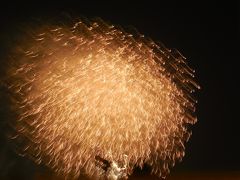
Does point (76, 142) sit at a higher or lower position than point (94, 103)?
lower

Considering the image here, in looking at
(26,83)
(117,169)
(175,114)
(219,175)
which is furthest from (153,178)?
(26,83)

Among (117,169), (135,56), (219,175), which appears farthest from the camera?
(219,175)

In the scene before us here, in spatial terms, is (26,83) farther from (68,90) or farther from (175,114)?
(175,114)

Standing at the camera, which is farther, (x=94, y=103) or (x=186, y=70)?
(x=186, y=70)

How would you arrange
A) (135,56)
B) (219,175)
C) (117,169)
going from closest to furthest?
(117,169), (135,56), (219,175)

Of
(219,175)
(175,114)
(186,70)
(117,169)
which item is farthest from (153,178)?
(186,70)

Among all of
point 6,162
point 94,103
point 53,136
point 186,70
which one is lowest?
point 6,162
